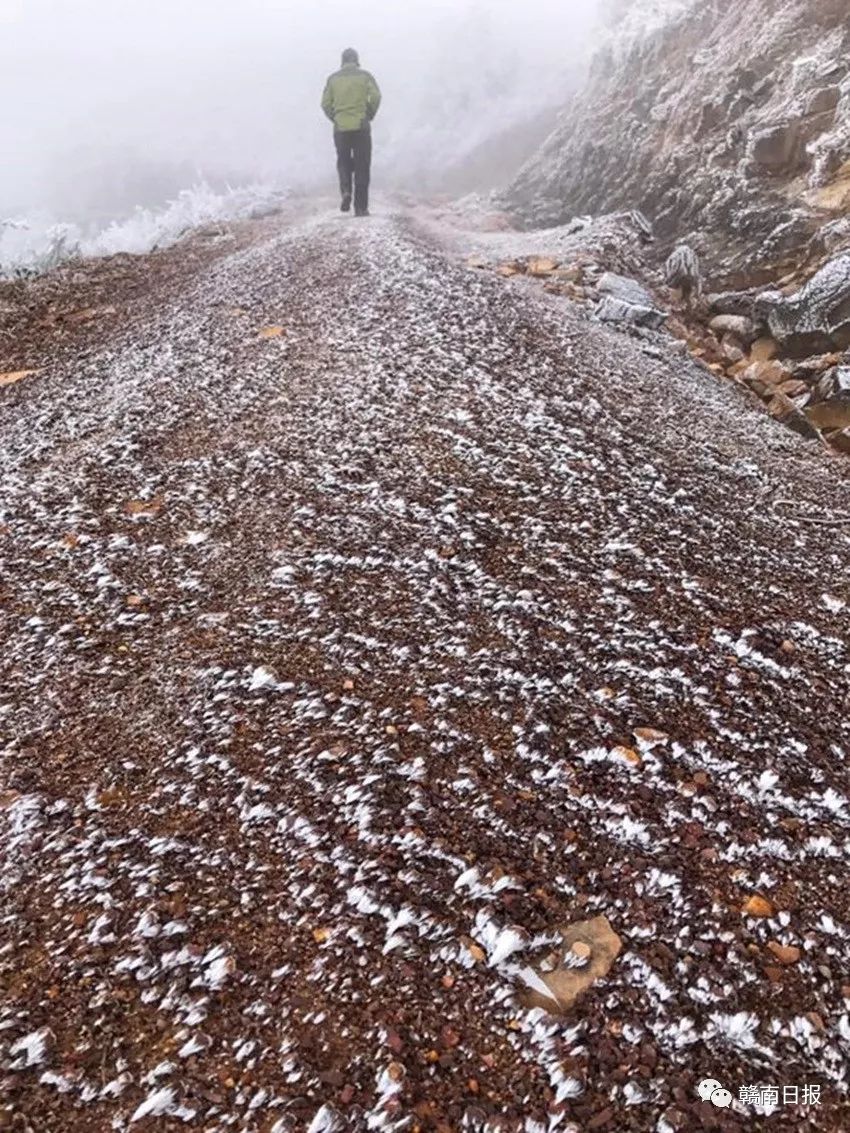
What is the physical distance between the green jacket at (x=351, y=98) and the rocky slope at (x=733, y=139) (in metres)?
10.2

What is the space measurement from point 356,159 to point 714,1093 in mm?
29810

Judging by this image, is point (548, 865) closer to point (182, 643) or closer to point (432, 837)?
point (432, 837)

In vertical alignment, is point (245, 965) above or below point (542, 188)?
below


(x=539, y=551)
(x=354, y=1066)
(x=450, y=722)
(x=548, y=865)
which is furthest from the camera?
(x=539, y=551)

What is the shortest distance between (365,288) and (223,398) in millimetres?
6439

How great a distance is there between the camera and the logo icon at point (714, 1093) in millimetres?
3912

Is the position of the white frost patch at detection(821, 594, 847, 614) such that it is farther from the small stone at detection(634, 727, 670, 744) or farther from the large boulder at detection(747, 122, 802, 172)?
the large boulder at detection(747, 122, 802, 172)

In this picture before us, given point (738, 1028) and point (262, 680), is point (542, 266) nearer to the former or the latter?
point (262, 680)

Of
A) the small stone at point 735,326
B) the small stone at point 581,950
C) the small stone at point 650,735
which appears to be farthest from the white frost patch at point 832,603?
the small stone at point 735,326

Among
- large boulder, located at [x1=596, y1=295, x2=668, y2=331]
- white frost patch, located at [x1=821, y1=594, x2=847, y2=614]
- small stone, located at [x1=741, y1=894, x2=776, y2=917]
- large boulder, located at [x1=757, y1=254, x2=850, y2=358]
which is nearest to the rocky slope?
large boulder, located at [x1=757, y1=254, x2=850, y2=358]

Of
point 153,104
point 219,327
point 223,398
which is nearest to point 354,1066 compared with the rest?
point 223,398

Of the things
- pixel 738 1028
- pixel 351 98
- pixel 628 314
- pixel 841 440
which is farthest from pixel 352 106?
pixel 738 1028

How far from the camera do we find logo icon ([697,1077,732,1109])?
154 inches

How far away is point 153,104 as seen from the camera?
63.8 m
